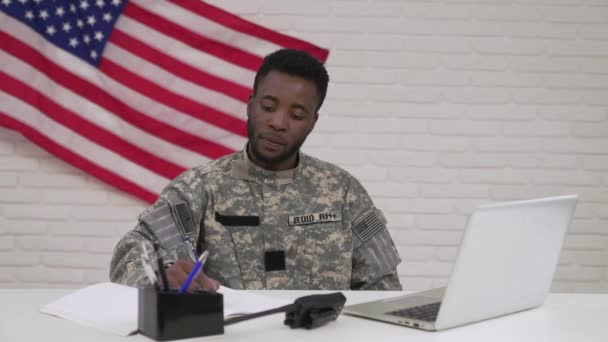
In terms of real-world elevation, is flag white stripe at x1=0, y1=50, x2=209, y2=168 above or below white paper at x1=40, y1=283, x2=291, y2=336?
above

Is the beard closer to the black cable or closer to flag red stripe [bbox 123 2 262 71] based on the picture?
the black cable

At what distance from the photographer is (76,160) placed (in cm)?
243

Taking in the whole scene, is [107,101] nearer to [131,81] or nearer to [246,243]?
[131,81]

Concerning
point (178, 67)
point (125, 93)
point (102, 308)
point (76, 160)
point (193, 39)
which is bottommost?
point (102, 308)

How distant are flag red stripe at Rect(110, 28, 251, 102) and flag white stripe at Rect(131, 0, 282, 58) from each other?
0.12 m

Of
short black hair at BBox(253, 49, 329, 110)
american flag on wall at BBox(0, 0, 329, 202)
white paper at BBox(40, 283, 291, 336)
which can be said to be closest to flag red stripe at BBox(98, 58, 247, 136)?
american flag on wall at BBox(0, 0, 329, 202)

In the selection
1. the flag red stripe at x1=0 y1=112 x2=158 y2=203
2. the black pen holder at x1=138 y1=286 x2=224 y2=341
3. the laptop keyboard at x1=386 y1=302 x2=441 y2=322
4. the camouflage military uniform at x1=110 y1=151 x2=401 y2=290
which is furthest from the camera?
the flag red stripe at x1=0 y1=112 x2=158 y2=203

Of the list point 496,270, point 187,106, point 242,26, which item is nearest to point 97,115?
point 187,106

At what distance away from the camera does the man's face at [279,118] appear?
5.21ft

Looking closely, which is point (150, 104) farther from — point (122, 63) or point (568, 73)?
point (568, 73)

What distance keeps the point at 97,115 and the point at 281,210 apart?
1.12 meters

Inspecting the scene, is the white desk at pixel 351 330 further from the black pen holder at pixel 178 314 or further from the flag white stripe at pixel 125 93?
the flag white stripe at pixel 125 93

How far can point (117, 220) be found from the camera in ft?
8.18

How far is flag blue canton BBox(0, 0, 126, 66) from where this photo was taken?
2.42 meters
